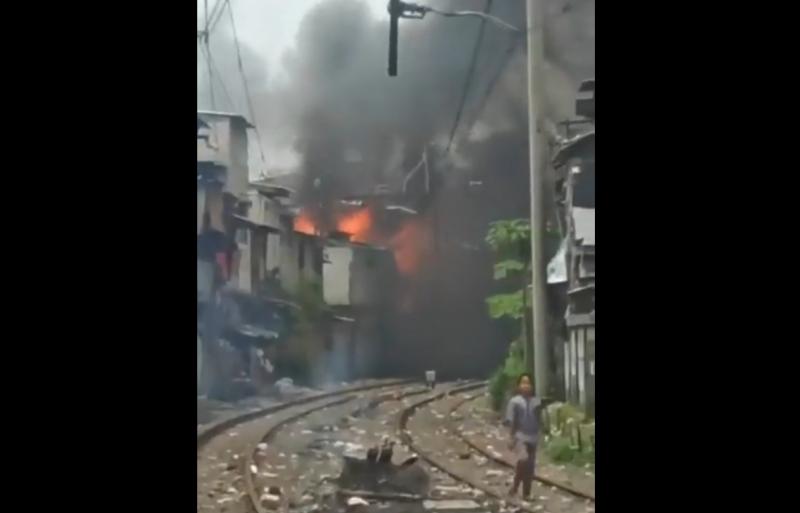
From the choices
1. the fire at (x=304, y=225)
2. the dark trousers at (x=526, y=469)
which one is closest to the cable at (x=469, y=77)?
the fire at (x=304, y=225)

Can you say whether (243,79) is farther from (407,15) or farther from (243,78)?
(407,15)

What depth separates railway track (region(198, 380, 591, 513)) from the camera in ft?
4.97

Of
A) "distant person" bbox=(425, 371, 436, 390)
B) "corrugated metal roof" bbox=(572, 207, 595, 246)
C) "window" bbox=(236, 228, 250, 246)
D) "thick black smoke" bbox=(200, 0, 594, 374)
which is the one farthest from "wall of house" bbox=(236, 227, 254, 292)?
"corrugated metal roof" bbox=(572, 207, 595, 246)

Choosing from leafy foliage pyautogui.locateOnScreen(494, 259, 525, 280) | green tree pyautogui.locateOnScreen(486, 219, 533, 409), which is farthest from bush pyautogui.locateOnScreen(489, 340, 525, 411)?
leafy foliage pyautogui.locateOnScreen(494, 259, 525, 280)

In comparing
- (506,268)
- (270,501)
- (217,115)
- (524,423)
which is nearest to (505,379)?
(524,423)

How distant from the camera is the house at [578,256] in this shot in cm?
154

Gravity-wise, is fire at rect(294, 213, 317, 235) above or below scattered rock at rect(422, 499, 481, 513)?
above

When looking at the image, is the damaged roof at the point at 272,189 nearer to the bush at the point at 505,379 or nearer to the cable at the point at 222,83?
the cable at the point at 222,83

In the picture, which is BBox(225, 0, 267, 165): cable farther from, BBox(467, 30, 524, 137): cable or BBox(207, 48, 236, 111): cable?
BBox(467, 30, 524, 137): cable

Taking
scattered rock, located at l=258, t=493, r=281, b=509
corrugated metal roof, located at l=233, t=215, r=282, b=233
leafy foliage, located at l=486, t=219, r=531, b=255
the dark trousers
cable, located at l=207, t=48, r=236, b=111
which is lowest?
scattered rock, located at l=258, t=493, r=281, b=509

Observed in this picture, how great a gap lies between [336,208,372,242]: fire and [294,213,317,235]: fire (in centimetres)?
4
